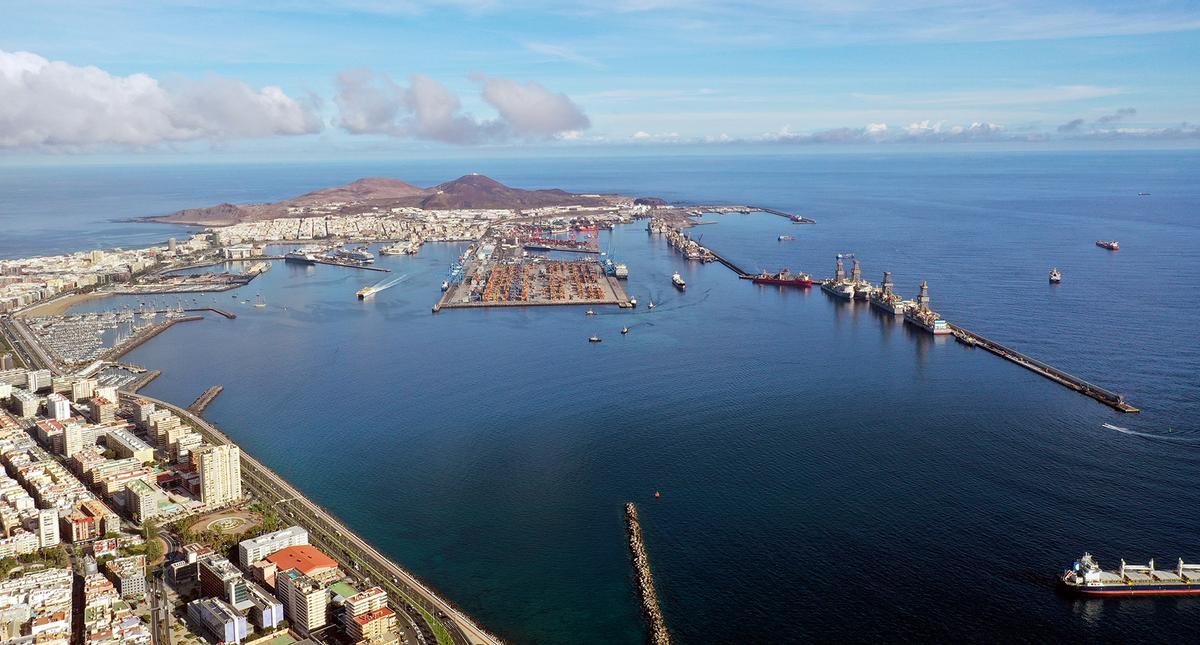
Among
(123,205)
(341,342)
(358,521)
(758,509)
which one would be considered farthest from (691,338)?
(123,205)

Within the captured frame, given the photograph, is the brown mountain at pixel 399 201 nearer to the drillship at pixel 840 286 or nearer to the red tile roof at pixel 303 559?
the drillship at pixel 840 286

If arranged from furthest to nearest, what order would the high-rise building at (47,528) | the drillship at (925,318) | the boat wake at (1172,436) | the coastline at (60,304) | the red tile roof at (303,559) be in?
the coastline at (60,304) < the drillship at (925,318) < the boat wake at (1172,436) < the high-rise building at (47,528) < the red tile roof at (303,559)

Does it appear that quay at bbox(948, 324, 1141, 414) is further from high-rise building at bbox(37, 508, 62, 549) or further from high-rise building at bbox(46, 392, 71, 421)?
high-rise building at bbox(46, 392, 71, 421)

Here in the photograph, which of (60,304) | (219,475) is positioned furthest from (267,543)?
(60,304)

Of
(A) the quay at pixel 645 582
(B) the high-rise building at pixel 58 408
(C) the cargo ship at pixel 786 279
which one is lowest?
(A) the quay at pixel 645 582

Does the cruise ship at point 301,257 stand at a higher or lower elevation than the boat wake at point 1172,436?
higher

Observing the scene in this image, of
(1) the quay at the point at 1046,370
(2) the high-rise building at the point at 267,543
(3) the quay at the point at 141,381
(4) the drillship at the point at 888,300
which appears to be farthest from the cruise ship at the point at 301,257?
(2) the high-rise building at the point at 267,543

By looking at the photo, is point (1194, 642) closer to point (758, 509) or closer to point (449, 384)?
point (758, 509)

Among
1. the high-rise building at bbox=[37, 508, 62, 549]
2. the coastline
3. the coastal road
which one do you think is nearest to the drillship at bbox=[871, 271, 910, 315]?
the coastal road

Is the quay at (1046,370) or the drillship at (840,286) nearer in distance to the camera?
the quay at (1046,370)

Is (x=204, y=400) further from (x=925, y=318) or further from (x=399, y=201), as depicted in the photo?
(x=399, y=201)
